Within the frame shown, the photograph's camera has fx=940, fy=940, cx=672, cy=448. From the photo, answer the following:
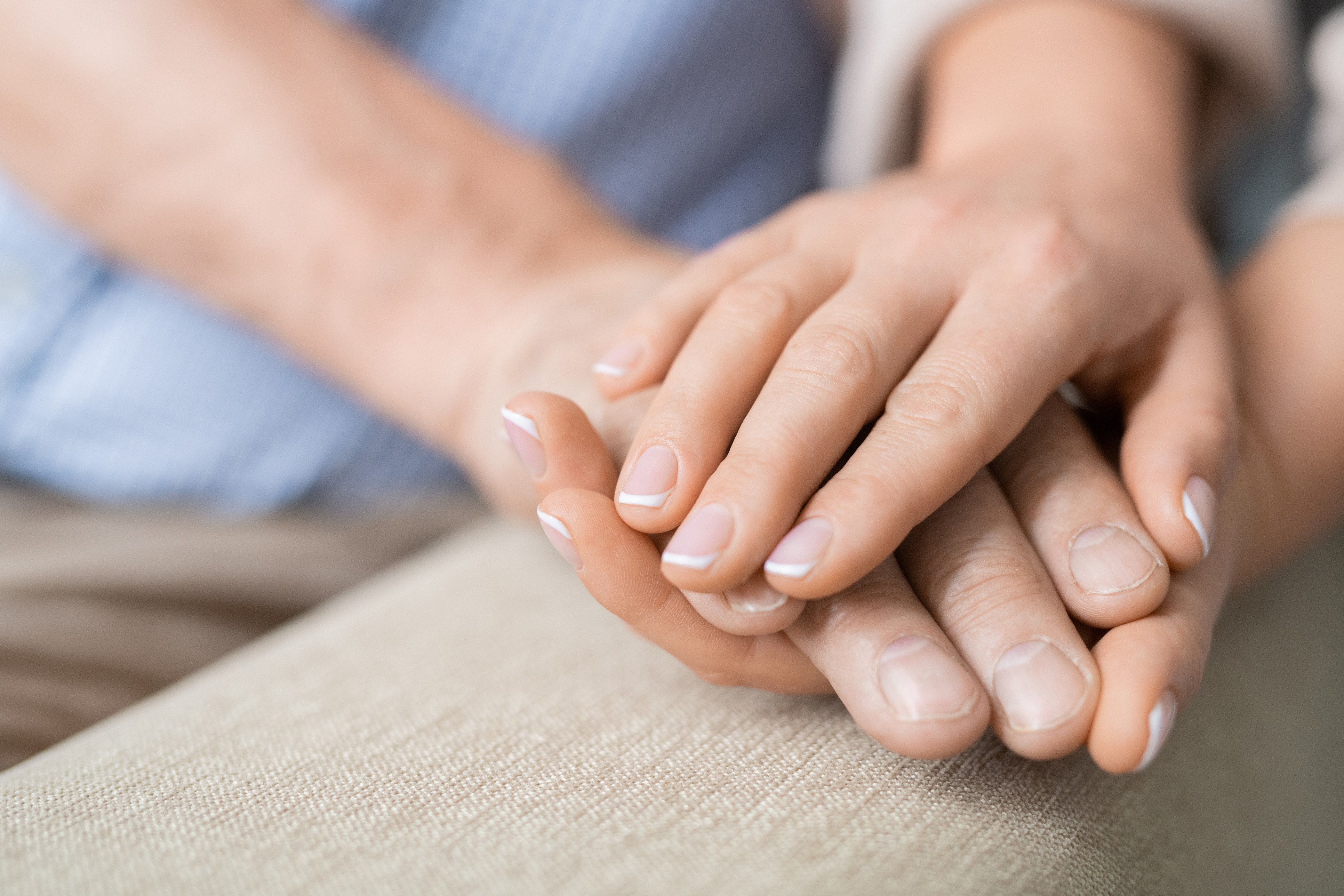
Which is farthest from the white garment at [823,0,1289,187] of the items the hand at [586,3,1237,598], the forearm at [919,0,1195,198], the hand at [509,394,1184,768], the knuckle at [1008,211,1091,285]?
the hand at [509,394,1184,768]

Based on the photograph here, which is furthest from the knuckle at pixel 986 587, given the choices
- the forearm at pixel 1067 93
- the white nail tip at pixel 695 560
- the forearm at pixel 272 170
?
the forearm at pixel 272 170

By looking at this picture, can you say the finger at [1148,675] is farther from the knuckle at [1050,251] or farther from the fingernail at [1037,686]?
the knuckle at [1050,251]

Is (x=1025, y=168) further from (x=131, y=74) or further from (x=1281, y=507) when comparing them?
(x=131, y=74)

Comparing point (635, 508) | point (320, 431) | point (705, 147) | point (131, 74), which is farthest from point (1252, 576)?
point (131, 74)

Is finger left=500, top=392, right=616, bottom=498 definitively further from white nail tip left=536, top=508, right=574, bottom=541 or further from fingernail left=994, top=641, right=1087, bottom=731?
fingernail left=994, top=641, right=1087, bottom=731

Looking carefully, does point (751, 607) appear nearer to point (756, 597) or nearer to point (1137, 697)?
point (756, 597)

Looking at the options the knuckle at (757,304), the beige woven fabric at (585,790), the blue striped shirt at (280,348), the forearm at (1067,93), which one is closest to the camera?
the beige woven fabric at (585,790)
